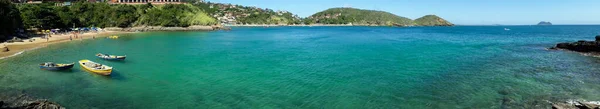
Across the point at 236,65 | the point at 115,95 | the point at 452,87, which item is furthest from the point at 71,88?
the point at 452,87

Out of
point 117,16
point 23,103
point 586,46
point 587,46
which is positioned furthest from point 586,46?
point 117,16

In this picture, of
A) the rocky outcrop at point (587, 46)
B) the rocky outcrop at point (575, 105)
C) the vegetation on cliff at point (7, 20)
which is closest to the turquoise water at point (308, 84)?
the rocky outcrop at point (575, 105)

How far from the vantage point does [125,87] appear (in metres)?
22.0

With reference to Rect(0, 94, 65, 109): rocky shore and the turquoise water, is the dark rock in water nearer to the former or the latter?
the turquoise water

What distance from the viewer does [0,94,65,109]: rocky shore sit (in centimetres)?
1475

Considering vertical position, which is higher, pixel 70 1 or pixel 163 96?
pixel 70 1

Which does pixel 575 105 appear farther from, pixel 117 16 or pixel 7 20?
pixel 117 16

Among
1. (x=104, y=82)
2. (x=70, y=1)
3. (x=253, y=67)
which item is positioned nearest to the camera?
(x=104, y=82)

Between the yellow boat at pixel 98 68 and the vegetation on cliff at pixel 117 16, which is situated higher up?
the vegetation on cliff at pixel 117 16

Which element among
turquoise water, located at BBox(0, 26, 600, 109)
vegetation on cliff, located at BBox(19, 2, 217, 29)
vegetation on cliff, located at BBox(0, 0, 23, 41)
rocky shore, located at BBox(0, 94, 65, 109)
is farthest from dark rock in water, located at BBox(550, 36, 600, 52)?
vegetation on cliff, located at BBox(19, 2, 217, 29)

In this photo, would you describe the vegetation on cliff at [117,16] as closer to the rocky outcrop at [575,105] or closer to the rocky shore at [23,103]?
the rocky shore at [23,103]

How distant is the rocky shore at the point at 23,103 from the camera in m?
14.8

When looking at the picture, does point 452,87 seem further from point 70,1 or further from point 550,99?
point 70,1

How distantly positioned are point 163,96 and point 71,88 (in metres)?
7.51
